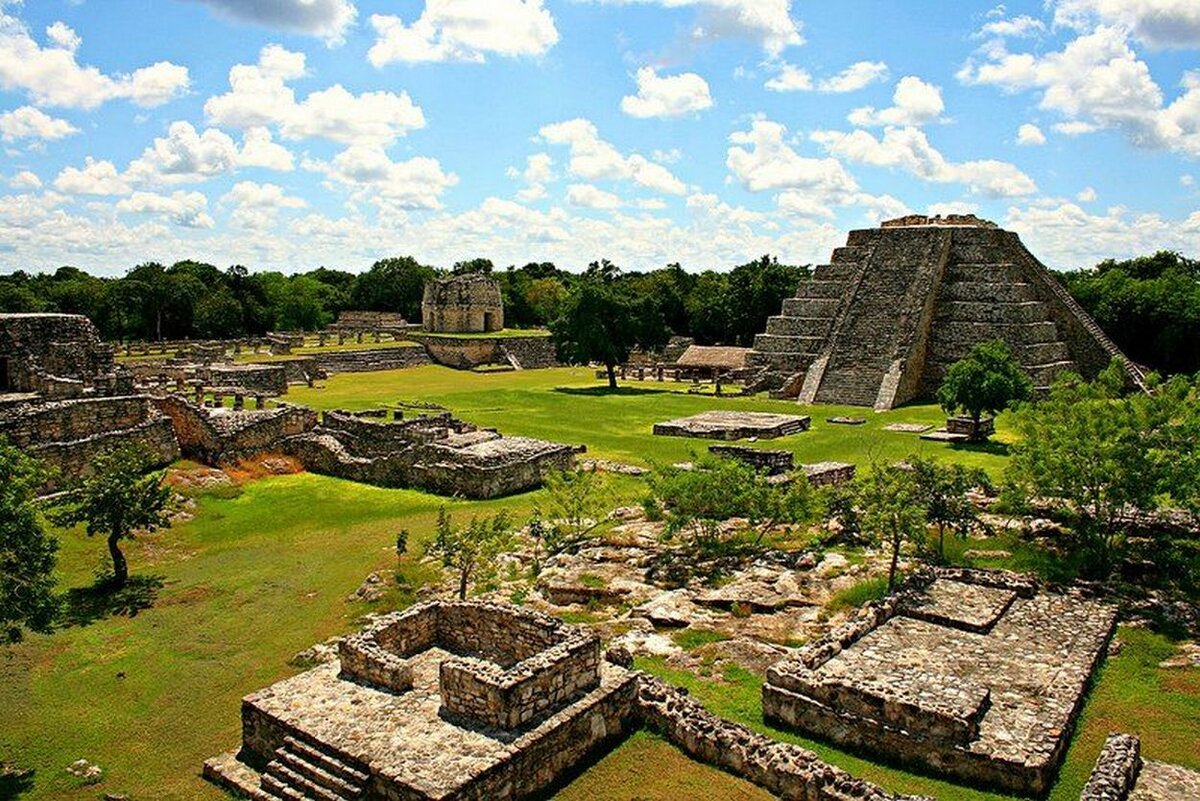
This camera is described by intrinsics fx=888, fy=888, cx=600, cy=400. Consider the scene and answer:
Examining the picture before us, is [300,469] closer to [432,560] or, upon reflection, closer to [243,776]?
[432,560]

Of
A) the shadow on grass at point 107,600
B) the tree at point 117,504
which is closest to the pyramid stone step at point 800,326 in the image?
the tree at point 117,504

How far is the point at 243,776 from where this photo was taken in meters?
11.7

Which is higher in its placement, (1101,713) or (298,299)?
(298,299)

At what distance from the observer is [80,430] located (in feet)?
89.6

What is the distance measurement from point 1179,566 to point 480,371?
160 ft

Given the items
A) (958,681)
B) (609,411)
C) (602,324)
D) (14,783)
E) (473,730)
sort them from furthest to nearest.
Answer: (602,324)
(609,411)
(958,681)
(14,783)
(473,730)

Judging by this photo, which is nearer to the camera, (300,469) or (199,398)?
(300,469)

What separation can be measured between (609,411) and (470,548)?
24.4 m

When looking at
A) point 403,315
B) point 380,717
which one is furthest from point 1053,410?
point 403,315

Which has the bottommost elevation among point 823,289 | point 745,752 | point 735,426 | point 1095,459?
point 745,752

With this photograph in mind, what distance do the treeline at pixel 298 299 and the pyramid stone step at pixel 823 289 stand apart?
9.28 meters

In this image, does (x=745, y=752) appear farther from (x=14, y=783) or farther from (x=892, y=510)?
(x=14, y=783)

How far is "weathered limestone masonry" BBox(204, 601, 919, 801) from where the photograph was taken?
1066 cm

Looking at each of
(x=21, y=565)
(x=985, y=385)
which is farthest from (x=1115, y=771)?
(x=985, y=385)
